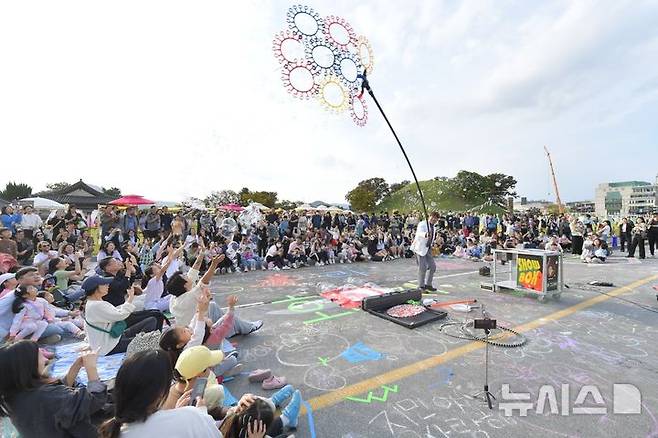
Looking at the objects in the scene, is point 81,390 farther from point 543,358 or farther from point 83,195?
point 83,195

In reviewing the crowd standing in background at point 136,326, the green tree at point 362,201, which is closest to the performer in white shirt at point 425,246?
the crowd standing in background at point 136,326

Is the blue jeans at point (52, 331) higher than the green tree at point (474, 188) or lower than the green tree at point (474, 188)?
lower

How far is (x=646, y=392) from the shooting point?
3.42 meters

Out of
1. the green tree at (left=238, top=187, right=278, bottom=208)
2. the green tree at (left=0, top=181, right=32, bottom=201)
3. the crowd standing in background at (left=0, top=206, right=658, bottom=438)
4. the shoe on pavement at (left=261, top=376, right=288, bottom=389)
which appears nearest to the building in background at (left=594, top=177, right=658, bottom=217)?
the green tree at (left=238, top=187, right=278, bottom=208)

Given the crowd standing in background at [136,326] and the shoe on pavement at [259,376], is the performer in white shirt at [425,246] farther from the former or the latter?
the shoe on pavement at [259,376]

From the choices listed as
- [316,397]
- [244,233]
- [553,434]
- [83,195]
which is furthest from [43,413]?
[83,195]

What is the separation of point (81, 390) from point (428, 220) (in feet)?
22.0

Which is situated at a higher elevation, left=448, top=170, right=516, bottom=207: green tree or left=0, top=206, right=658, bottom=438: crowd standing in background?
left=448, top=170, right=516, bottom=207: green tree

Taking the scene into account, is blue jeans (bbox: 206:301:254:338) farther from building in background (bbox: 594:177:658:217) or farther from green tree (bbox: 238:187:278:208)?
building in background (bbox: 594:177:658:217)

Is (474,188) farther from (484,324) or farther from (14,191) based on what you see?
(14,191)

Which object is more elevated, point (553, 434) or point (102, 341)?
point (102, 341)

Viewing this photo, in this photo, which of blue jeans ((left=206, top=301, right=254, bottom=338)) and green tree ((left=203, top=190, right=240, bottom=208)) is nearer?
blue jeans ((left=206, top=301, right=254, bottom=338))

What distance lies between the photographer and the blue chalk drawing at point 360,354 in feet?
13.8

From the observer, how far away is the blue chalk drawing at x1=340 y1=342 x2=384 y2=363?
→ 4193 mm
